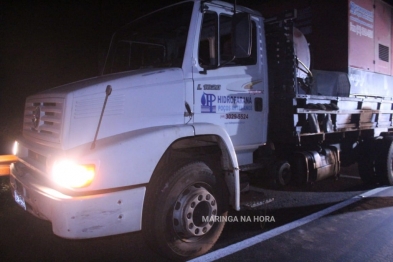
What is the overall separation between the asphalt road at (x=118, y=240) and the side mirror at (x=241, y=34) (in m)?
2.18

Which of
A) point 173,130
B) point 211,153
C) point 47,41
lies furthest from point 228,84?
point 47,41

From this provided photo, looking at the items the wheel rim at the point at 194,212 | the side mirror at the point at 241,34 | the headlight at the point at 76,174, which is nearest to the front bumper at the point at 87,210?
the headlight at the point at 76,174

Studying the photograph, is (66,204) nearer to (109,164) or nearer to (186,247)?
(109,164)

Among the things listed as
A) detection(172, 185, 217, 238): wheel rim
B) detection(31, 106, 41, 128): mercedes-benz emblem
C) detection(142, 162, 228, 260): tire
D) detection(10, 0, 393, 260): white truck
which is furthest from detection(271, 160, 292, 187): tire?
detection(31, 106, 41, 128): mercedes-benz emblem

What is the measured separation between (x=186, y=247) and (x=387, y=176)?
15.7ft

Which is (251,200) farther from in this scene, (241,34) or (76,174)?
(76,174)

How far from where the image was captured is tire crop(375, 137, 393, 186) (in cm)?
615

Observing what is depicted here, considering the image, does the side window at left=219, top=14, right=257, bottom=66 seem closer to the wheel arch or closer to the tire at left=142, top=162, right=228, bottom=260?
the wheel arch

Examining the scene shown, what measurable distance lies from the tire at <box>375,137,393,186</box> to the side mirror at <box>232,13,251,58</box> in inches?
166

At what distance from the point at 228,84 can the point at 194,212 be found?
5.12ft

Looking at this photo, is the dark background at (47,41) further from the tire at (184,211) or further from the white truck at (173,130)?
the tire at (184,211)

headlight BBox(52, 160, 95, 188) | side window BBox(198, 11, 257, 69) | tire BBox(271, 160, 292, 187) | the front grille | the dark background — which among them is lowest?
tire BBox(271, 160, 292, 187)

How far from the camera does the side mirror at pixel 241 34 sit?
351 centimetres

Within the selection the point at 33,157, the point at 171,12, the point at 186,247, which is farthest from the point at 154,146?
the point at 171,12
